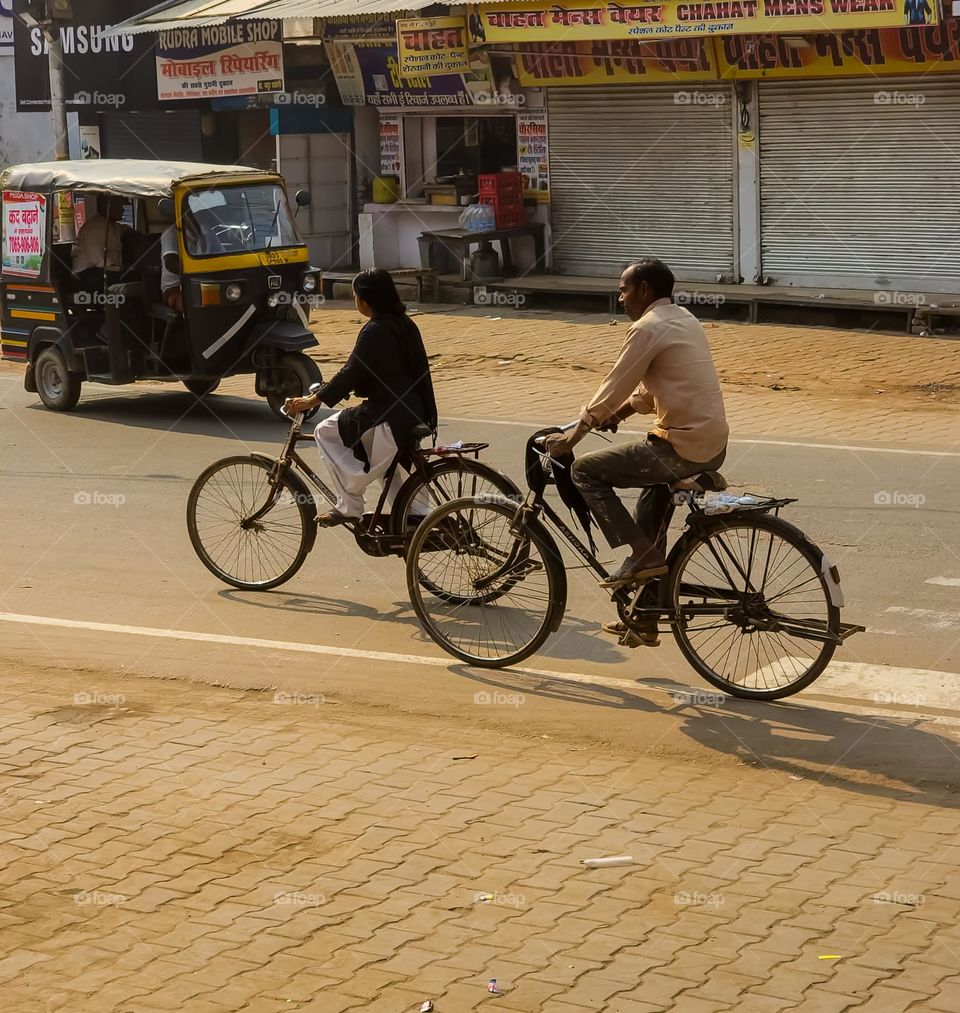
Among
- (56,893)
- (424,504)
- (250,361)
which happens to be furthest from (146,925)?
(250,361)

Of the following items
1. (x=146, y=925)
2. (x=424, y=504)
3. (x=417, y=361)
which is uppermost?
(x=417, y=361)

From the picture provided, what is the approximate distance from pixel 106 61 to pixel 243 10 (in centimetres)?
402

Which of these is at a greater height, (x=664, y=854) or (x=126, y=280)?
(x=126, y=280)

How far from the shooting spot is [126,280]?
47.2ft

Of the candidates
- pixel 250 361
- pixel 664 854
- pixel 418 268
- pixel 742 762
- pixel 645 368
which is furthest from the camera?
pixel 418 268

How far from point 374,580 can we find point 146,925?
4.12m

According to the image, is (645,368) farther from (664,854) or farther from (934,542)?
(934,542)

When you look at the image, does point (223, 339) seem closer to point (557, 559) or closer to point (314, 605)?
point (314, 605)

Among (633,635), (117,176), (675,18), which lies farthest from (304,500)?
(675,18)

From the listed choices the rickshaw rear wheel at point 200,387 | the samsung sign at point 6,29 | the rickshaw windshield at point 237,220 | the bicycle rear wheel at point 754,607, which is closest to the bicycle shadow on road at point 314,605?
the bicycle rear wheel at point 754,607

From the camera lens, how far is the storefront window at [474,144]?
2334 cm

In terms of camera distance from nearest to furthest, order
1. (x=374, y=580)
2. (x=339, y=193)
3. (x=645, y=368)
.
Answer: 1. (x=645, y=368)
2. (x=374, y=580)
3. (x=339, y=193)

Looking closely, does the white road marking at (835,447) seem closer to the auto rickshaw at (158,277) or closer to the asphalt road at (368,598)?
the asphalt road at (368,598)

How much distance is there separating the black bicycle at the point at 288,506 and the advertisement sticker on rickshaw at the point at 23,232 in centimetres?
653
